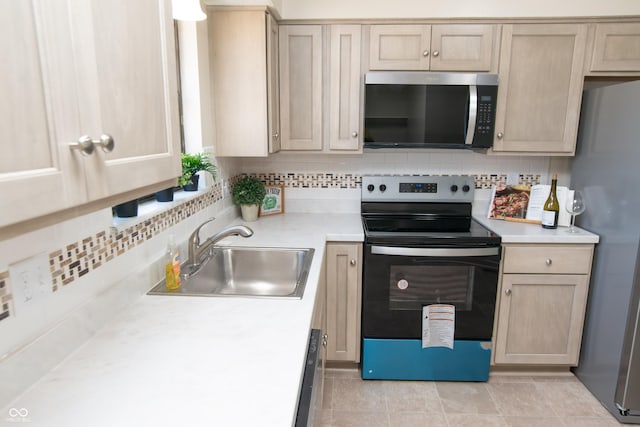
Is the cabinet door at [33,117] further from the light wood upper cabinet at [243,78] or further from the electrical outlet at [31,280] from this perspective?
the light wood upper cabinet at [243,78]

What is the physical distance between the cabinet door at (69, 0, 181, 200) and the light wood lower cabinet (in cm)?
195

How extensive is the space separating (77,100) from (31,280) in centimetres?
53

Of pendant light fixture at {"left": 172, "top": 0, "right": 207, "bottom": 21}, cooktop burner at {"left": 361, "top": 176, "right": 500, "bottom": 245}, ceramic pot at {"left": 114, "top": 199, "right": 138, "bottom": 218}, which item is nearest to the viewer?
ceramic pot at {"left": 114, "top": 199, "right": 138, "bottom": 218}

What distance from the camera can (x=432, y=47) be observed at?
2.30 meters

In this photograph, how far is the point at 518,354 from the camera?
2.38 meters

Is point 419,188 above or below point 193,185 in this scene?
below

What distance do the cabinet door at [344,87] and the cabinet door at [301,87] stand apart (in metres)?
0.07

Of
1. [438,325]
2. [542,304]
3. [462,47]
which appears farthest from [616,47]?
[438,325]

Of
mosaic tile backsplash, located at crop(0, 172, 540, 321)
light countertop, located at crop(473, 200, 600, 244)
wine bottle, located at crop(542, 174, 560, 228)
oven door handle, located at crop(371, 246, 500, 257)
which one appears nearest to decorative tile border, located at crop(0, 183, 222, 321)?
mosaic tile backsplash, located at crop(0, 172, 540, 321)

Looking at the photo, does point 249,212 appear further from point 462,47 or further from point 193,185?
point 462,47

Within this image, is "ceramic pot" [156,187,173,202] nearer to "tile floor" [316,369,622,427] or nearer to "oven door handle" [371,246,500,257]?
"oven door handle" [371,246,500,257]

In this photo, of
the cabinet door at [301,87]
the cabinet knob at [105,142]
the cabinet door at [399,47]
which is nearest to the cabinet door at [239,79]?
the cabinet door at [301,87]

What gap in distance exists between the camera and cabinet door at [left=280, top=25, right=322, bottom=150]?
234cm

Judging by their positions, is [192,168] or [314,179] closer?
[192,168]
